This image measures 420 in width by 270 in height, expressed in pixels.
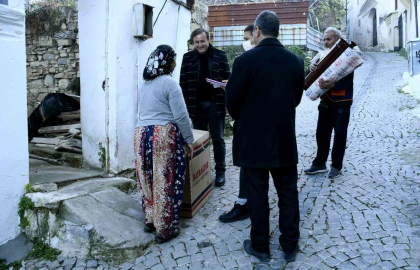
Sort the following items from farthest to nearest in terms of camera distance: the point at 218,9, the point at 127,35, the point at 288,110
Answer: the point at 218,9 → the point at 127,35 → the point at 288,110

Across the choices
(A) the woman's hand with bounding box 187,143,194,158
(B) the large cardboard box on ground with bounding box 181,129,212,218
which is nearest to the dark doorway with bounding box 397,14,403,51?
(B) the large cardboard box on ground with bounding box 181,129,212,218

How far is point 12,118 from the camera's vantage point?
3.58 m

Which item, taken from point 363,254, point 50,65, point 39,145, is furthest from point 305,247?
point 50,65

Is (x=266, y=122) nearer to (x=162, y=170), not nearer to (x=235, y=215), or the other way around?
(x=162, y=170)

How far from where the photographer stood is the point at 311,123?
8.94 metres

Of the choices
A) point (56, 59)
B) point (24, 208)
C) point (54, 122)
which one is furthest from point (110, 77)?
point (56, 59)

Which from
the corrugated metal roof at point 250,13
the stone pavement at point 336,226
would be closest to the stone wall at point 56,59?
the stone pavement at point 336,226

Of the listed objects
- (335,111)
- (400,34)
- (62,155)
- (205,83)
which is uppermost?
(400,34)

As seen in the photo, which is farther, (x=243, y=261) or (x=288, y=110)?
(x=243, y=261)

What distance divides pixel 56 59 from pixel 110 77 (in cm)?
457

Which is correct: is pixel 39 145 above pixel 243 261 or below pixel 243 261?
above

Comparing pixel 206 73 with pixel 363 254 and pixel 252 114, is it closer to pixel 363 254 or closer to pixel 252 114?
pixel 252 114

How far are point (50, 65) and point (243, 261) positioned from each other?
292 inches

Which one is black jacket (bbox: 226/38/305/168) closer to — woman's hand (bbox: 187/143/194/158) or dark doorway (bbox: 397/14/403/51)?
woman's hand (bbox: 187/143/194/158)
